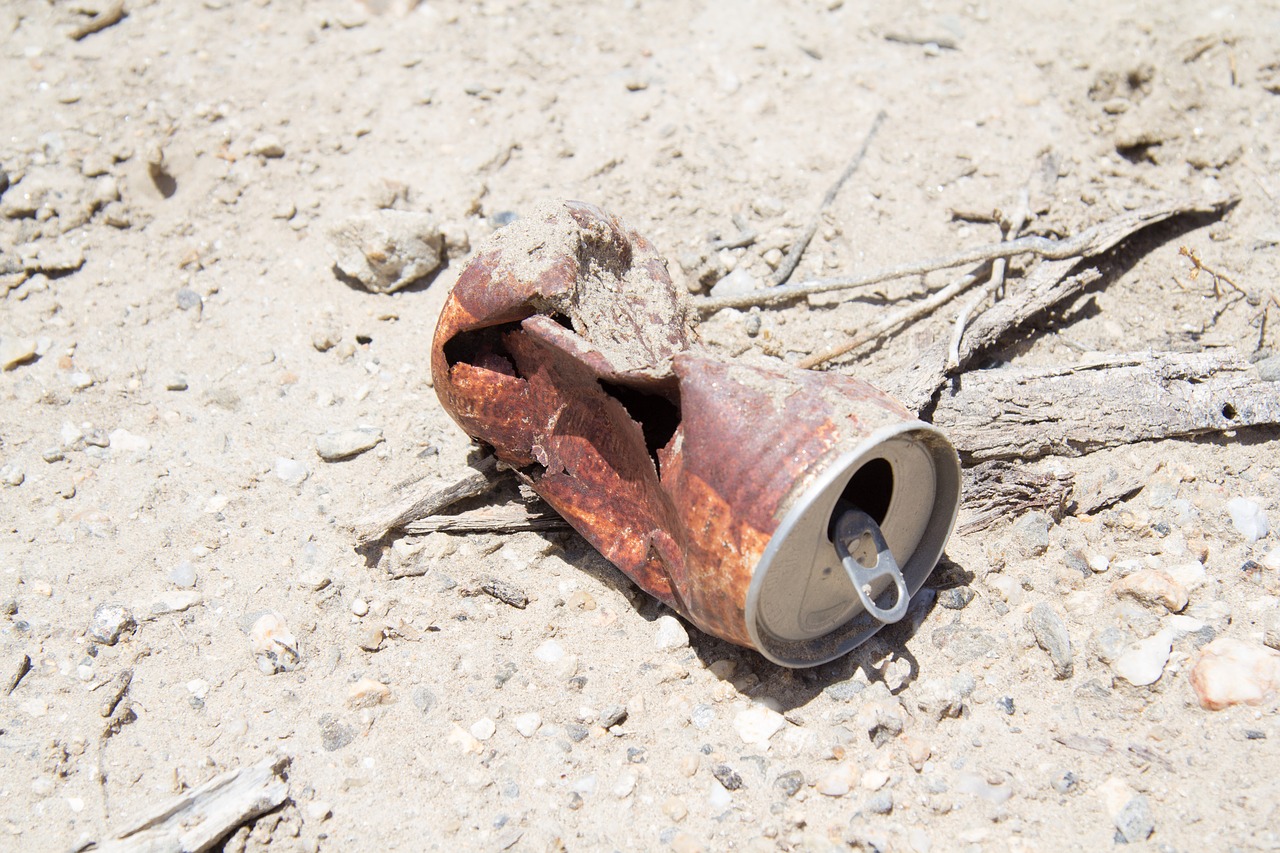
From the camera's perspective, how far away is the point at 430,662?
2.64 meters

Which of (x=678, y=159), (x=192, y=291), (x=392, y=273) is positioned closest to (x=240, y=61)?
(x=192, y=291)

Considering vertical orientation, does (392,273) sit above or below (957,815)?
above

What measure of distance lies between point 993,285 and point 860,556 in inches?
56.7

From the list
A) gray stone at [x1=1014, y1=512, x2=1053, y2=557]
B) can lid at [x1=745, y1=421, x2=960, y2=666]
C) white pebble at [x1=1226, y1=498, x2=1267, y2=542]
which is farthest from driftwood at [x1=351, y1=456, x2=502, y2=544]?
white pebble at [x1=1226, y1=498, x2=1267, y2=542]

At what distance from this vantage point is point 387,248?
3.56m

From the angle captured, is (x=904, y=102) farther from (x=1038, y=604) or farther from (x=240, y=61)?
(x=240, y=61)

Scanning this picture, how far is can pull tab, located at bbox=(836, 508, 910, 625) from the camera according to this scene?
2.31m

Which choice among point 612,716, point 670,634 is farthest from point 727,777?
point 670,634

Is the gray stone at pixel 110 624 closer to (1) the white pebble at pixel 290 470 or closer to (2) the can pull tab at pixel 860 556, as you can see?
(1) the white pebble at pixel 290 470

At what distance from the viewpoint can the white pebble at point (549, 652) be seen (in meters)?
2.64

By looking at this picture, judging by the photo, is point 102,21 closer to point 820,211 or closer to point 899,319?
point 820,211

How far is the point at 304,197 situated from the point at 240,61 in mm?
946

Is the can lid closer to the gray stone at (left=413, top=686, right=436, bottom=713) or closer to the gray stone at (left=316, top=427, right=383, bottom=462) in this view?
the gray stone at (left=413, top=686, right=436, bottom=713)

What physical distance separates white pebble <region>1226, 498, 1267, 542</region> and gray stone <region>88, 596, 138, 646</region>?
10.2 feet
